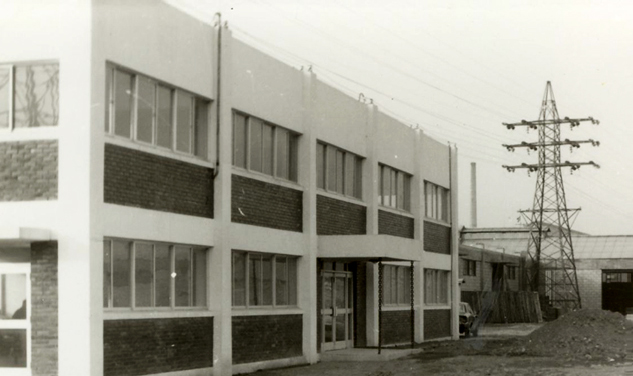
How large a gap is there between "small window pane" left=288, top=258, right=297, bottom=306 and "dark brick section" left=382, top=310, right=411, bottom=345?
19.4ft

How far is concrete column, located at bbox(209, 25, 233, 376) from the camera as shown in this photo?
63.8ft

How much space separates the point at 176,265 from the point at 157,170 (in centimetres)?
186

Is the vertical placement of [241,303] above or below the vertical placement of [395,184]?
below

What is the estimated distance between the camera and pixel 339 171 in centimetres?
2645

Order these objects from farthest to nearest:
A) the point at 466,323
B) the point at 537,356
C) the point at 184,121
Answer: the point at 466,323
the point at 537,356
the point at 184,121

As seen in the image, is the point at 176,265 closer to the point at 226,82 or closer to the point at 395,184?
the point at 226,82

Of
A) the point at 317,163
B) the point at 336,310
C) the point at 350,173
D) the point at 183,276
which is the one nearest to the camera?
the point at 183,276

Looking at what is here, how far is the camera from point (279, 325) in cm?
2248

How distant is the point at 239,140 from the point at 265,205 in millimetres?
1771

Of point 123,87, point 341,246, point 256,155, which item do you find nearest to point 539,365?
point 341,246

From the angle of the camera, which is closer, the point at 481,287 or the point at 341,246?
the point at 341,246

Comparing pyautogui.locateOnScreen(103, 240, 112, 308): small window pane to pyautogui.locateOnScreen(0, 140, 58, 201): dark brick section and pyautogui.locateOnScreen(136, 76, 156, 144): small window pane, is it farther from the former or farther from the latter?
pyautogui.locateOnScreen(136, 76, 156, 144): small window pane

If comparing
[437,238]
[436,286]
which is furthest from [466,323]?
[437,238]

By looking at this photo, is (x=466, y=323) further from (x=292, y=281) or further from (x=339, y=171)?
(x=292, y=281)
